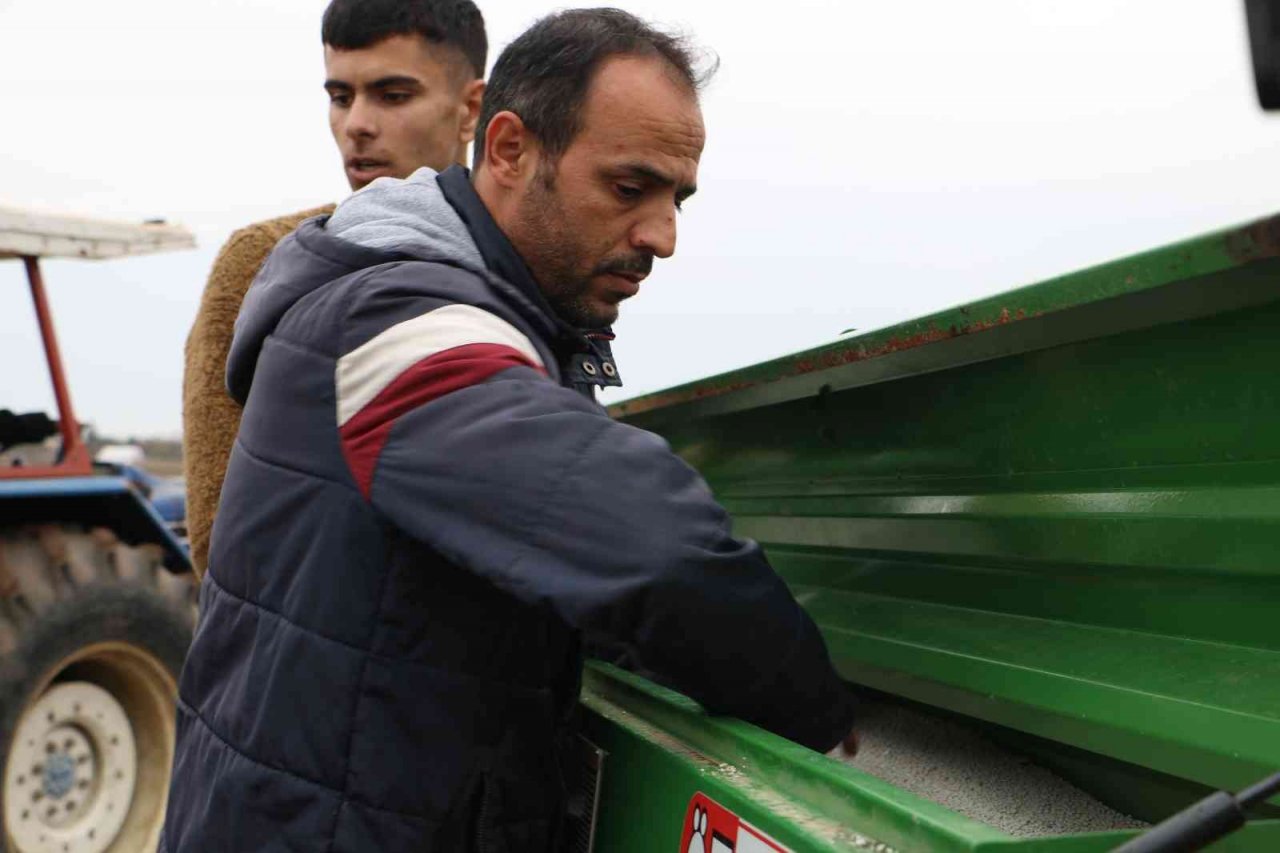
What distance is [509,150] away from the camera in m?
1.45

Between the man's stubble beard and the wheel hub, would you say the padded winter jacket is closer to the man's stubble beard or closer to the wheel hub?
the man's stubble beard

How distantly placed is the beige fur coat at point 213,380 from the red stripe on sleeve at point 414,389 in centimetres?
82

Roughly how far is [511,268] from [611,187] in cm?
15

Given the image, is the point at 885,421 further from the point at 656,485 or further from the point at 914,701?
the point at 656,485

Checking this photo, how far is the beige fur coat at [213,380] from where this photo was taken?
1.90m

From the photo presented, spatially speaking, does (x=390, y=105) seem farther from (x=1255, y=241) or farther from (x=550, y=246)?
(x=1255, y=241)

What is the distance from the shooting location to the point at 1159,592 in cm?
138

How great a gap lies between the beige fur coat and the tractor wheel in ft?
6.58

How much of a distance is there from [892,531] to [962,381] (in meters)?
0.31

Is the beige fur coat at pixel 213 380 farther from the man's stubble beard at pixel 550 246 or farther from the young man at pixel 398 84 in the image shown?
the man's stubble beard at pixel 550 246

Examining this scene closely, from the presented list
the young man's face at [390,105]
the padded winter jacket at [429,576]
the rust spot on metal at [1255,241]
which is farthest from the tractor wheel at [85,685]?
the rust spot on metal at [1255,241]

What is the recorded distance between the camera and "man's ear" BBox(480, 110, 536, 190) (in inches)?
56.6

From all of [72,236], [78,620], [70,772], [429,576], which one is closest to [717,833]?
[429,576]

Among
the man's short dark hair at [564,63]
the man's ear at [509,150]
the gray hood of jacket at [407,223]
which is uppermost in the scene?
the man's short dark hair at [564,63]
